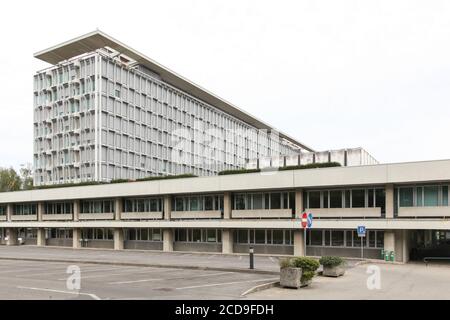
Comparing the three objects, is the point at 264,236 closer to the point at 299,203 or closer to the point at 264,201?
the point at 264,201

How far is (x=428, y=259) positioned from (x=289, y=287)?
61.8ft

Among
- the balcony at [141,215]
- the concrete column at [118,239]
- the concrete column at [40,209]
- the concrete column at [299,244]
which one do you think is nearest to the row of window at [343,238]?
the concrete column at [299,244]

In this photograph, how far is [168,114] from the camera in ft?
252

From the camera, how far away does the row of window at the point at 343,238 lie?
32.9m

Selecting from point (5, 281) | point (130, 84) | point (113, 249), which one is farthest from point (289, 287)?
→ point (130, 84)

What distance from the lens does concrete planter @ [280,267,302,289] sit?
1762 centimetres

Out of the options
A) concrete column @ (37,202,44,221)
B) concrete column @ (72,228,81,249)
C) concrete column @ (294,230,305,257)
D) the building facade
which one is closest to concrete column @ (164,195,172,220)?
the building facade

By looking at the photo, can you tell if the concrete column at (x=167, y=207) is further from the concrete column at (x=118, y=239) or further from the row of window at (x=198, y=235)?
the concrete column at (x=118, y=239)

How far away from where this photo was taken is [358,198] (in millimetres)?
33719

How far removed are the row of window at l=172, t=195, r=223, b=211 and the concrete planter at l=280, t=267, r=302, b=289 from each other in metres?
22.8

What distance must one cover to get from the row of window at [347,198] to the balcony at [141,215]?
1505 cm

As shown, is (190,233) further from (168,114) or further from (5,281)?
(168,114)
